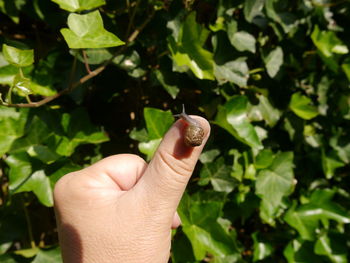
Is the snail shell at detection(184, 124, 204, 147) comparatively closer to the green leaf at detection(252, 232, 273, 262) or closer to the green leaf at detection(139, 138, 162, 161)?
the green leaf at detection(139, 138, 162, 161)

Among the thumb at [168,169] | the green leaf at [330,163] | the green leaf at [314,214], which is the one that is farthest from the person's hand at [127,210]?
the green leaf at [330,163]

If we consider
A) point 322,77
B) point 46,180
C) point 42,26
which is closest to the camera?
point 46,180

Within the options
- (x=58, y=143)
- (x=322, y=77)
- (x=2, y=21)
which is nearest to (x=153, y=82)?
(x=58, y=143)

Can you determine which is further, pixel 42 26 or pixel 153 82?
pixel 42 26

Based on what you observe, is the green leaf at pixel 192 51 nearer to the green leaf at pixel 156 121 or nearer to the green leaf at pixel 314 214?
the green leaf at pixel 156 121

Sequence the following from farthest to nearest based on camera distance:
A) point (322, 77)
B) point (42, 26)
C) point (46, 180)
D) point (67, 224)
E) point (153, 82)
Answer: point (322, 77) → point (42, 26) → point (153, 82) → point (46, 180) → point (67, 224)

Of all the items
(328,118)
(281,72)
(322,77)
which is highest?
(281,72)

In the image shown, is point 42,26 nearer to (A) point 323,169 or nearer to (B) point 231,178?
(B) point 231,178
